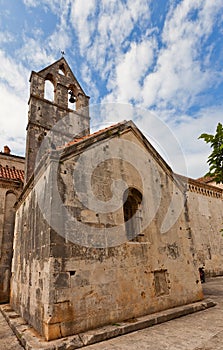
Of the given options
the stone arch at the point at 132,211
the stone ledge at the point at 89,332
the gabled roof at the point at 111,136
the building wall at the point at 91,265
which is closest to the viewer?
the stone ledge at the point at 89,332

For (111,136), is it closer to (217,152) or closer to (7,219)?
(217,152)

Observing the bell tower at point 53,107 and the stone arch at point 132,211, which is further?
the bell tower at point 53,107

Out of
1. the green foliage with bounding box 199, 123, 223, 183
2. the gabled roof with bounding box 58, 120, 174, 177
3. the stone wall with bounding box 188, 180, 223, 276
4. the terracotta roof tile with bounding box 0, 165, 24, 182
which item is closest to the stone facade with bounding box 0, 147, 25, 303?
the terracotta roof tile with bounding box 0, 165, 24, 182

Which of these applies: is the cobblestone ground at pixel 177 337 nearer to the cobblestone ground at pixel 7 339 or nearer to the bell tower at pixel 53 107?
the cobblestone ground at pixel 7 339

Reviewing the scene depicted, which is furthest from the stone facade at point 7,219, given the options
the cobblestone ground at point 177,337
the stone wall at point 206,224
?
the stone wall at point 206,224

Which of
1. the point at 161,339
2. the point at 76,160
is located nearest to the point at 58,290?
the point at 161,339

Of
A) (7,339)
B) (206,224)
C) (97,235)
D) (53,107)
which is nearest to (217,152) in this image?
(97,235)

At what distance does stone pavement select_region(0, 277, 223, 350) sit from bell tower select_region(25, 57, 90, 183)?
21.6ft

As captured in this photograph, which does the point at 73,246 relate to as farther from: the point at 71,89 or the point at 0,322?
the point at 71,89

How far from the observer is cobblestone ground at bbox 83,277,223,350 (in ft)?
14.1

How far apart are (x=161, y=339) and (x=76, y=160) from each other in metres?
4.67

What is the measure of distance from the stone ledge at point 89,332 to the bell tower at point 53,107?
18.6 ft

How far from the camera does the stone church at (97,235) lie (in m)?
5.07

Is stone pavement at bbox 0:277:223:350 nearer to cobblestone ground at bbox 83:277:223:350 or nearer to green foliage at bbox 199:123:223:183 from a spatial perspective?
cobblestone ground at bbox 83:277:223:350
